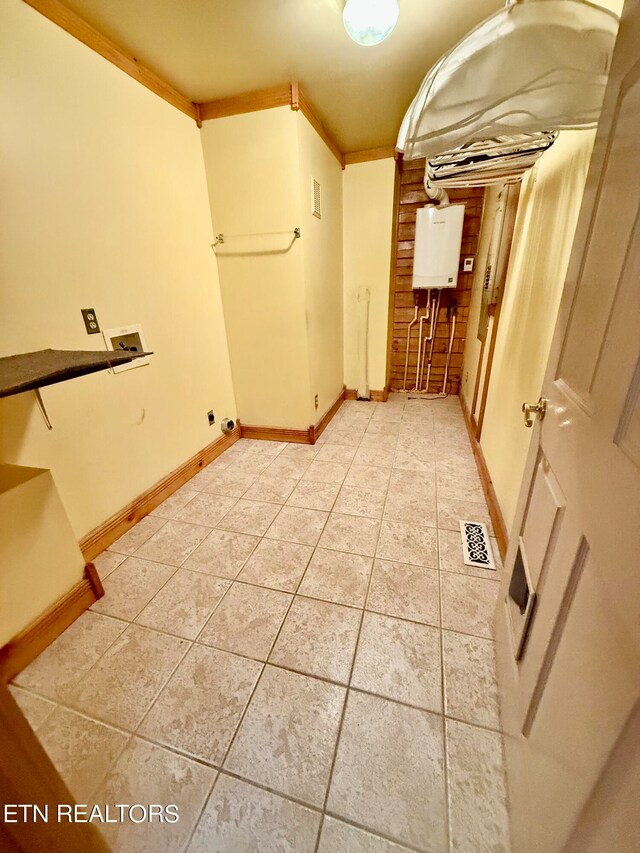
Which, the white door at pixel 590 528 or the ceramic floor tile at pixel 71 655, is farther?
the ceramic floor tile at pixel 71 655

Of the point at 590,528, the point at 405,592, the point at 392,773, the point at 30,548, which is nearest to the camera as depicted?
the point at 590,528

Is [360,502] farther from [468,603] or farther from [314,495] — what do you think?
[468,603]

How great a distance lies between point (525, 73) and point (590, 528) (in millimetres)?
1087

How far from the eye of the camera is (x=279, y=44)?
1.63 meters

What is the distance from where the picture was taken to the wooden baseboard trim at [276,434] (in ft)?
9.24

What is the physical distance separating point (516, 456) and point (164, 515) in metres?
1.98

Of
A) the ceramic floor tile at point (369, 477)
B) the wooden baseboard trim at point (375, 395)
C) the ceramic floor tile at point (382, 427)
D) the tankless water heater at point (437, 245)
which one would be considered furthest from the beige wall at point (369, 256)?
the ceramic floor tile at point (369, 477)

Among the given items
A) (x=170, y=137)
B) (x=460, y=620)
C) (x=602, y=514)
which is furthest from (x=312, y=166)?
(x=460, y=620)

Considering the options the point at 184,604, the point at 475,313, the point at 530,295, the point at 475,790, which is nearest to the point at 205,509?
the point at 184,604

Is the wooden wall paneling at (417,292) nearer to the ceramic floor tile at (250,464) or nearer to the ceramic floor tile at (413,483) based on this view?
the ceramic floor tile at (413,483)

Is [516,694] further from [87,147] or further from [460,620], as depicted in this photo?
[87,147]

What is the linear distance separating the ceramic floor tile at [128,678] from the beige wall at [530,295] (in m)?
1.60

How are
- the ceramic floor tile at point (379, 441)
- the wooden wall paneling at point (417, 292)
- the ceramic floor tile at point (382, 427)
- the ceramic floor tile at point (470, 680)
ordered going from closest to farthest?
the ceramic floor tile at point (470, 680) → the ceramic floor tile at point (379, 441) → the ceramic floor tile at point (382, 427) → the wooden wall paneling at point (417, 292)

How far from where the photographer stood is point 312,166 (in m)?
2.35
